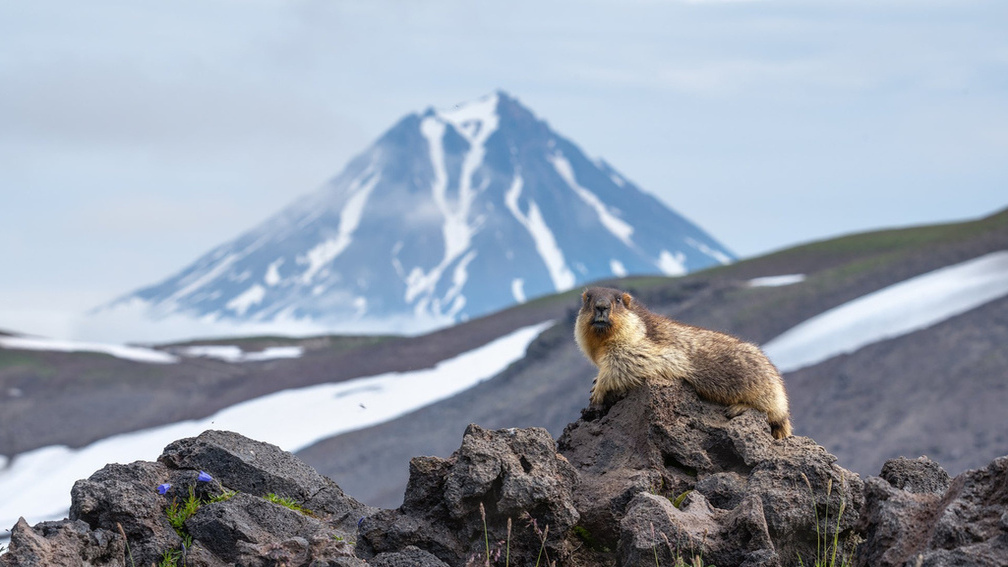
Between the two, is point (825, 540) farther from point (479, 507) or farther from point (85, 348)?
point (85, 348)

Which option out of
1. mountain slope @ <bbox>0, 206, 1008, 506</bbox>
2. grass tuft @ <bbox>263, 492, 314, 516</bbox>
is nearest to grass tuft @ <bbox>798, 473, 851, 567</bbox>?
grass tuft @ <bbox>263, 492, 314, 516</bbox>

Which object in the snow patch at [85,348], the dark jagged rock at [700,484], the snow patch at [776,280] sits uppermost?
the snow patch at [776,280]

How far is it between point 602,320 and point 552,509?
7.59 ft

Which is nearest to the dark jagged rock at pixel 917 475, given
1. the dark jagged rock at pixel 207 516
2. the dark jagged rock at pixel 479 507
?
the dark jagged rock at pixel 479 507

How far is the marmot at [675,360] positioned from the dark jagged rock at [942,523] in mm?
2170

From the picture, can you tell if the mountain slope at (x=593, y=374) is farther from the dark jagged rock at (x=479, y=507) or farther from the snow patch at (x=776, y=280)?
the dark jagged rock at (x=479, y=507)

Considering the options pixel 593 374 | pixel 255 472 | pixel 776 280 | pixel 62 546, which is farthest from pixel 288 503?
pixel 776 280

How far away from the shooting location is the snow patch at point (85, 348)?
98.4m

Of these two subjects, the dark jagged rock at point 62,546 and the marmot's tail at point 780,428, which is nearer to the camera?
the dark jagged rock at point 62,546

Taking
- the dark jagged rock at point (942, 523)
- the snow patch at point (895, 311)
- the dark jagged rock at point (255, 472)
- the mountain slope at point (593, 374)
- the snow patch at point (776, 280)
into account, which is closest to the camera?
the dark jagged rock at point (942, 523)

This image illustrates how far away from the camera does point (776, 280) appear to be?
82.1 meters

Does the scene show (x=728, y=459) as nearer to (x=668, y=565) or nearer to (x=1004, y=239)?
(x=668, y=565)

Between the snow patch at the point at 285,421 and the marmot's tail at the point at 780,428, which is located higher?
the marmot's tail at the point at 780,428

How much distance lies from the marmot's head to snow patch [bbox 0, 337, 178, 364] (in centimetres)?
9365
